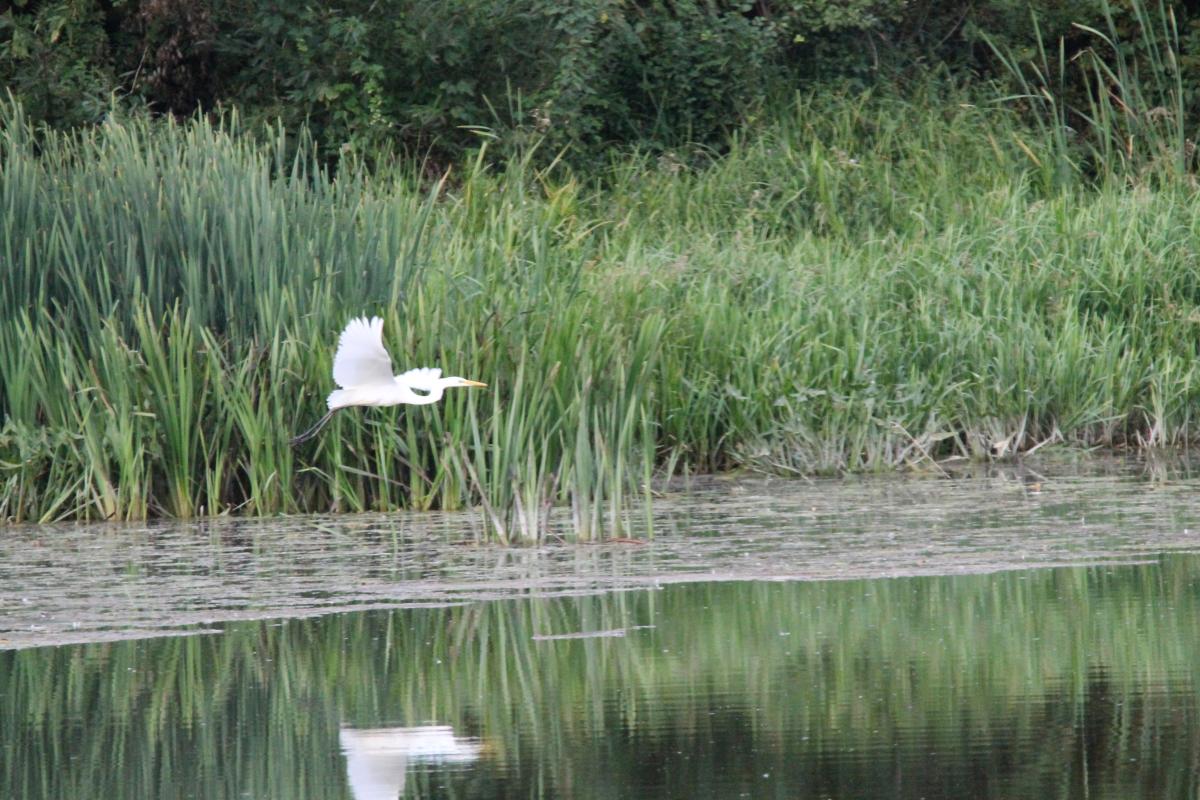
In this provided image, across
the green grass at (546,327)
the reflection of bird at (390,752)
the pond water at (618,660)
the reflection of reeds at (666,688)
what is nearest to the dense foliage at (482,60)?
the green grass at (546,327)

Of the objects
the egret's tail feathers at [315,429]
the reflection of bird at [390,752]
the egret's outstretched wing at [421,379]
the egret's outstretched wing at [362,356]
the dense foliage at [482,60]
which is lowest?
the reflection of bird at [390,752]

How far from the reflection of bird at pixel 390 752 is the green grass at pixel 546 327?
2.72 m

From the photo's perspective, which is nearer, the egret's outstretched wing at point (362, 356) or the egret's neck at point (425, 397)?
the egret's outstretched wing at point (362, 356)

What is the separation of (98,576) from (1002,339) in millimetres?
5082

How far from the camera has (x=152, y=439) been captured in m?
8.19

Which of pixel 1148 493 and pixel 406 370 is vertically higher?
pixel 406 370

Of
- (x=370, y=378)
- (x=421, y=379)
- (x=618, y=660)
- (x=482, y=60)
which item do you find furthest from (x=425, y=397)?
(x=482, y=60)

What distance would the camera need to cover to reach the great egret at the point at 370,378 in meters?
7.45

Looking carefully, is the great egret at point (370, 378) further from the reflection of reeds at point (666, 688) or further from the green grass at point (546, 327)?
the reflection of reeds at point (666, 688)

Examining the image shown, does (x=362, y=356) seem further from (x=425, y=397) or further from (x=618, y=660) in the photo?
(x=618, y=660)

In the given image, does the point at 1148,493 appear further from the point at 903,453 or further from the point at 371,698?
the point at 371,698

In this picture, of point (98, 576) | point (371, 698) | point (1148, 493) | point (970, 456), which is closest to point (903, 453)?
point (970, 456)

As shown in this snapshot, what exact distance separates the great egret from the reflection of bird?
124 inches

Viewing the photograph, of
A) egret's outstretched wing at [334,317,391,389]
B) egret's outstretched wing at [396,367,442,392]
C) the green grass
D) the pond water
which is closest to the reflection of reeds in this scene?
the pond water
